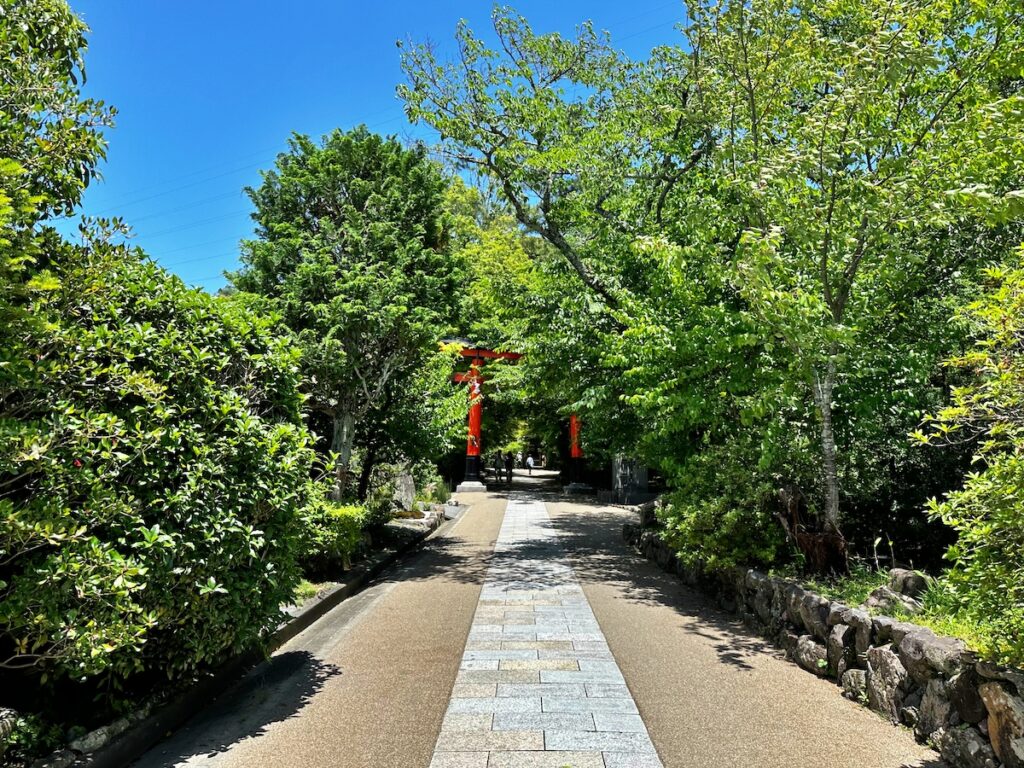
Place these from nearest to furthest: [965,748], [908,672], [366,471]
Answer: [965,748]
[908,672]
[366,471]

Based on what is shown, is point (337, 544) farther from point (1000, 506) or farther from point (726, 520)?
point (1000, 506)

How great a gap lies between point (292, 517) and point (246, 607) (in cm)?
67

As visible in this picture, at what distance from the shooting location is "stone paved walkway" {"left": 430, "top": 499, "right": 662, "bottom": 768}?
3.65 meters

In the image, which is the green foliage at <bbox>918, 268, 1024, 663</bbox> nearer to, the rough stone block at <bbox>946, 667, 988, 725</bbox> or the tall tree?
the rough stone block at <bbox>946, 667, 988, 725</bbox>

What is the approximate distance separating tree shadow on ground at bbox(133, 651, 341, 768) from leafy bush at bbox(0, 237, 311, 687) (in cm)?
44

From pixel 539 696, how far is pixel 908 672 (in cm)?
243

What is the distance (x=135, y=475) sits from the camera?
3.66 metres

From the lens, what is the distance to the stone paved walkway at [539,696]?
3652 mm

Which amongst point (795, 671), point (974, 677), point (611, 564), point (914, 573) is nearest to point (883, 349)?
point (914, 573)

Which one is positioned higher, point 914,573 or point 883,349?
point 883,349

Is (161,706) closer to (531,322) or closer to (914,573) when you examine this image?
(914,573)

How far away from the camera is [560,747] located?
3729 mm

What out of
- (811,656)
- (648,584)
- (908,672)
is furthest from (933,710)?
(648,584)

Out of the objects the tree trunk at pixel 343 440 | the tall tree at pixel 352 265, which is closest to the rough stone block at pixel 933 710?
the tall tree at pixel 352 265
